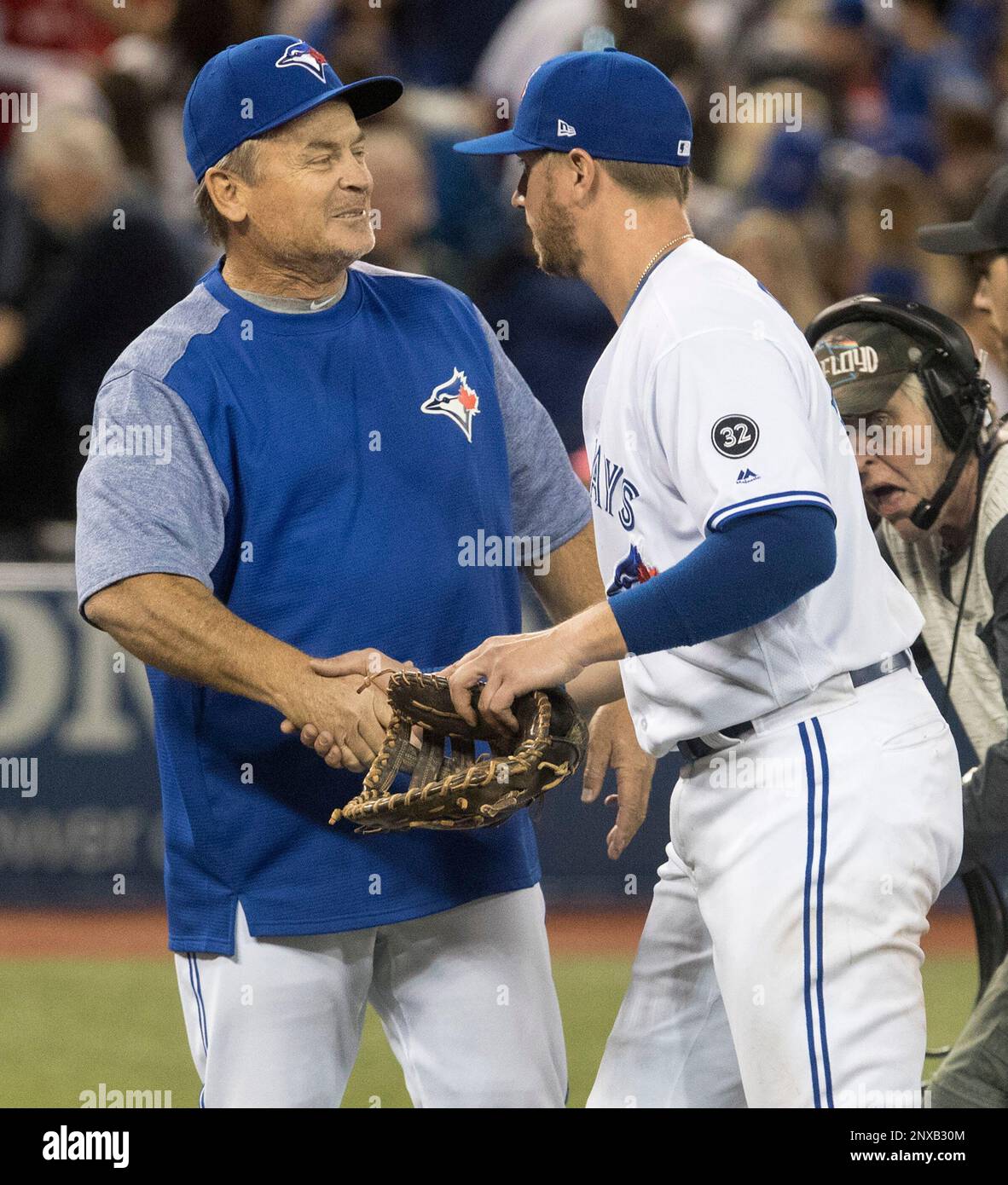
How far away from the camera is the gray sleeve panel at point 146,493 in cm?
280

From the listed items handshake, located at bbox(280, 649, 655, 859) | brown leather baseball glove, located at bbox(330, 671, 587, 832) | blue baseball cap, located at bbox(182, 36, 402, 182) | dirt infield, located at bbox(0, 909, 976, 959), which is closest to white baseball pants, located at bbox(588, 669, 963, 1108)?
brown leather baseball glove, located at bbox(330, 671, 587, 832)

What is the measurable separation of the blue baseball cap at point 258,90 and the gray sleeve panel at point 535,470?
53 cm

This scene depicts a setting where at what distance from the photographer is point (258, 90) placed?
2990mm

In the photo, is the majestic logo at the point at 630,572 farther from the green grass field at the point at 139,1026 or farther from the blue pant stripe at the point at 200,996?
the green grass field at the point at 139,1026

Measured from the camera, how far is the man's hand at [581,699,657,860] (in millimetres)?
3221

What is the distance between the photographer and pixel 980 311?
3969 mm

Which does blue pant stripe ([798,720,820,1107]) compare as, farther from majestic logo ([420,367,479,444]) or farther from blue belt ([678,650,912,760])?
majestic logo ([420,367,479,444])

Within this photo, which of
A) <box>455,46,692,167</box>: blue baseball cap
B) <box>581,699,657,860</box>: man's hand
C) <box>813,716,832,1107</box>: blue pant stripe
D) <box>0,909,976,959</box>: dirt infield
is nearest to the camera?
<box>813,716,832,1107</box>: blue pant stripe

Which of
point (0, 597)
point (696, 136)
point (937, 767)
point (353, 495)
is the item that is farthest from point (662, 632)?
point (696, 136)

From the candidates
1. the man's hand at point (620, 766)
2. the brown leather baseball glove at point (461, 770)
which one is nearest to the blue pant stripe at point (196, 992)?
the brown leather baseball glove at point (461, 770)

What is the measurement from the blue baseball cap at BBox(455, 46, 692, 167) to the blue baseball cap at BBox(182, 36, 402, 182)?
35 centimetres

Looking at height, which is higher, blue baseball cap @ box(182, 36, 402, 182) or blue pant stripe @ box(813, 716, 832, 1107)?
blue baseball cap @ box(182, 36, 402, 182)

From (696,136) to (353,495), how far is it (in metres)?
5.44

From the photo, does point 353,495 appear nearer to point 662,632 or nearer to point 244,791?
point 244,791
